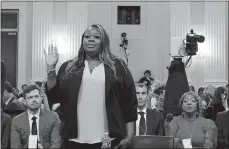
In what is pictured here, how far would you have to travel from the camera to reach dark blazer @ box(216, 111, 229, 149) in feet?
17.9

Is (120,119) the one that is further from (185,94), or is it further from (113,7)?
(113,7)

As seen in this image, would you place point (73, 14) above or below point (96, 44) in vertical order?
above

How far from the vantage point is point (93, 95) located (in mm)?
2979

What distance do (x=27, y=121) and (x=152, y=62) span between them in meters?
9.47

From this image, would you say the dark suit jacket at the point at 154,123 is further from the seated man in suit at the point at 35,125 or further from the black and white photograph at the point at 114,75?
the seated man in suit at the point at 35,125

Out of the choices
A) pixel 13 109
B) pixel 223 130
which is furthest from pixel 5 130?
pixel 223 130

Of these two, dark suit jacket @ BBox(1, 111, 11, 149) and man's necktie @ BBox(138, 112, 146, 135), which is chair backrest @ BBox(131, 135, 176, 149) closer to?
man's necktie @ BBox(138, 112, 146, 135)

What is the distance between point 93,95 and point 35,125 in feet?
6.69

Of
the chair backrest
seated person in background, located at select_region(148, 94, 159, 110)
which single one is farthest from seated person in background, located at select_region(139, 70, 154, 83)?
the chair backrest

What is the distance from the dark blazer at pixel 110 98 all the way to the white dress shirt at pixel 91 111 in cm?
3

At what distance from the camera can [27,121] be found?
15.9 feet

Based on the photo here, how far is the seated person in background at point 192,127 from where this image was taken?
5062mm

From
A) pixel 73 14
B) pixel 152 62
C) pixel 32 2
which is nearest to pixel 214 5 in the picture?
pixel 152 62

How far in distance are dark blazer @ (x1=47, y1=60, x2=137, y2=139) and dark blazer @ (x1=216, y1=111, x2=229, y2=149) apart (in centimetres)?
267
